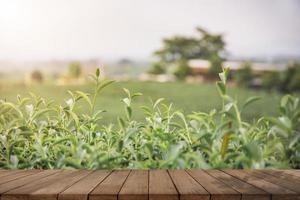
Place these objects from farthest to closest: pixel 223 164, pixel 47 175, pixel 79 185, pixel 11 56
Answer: pixel 11 56, pixel 223 164, pixel 47 175, pixel 79 185

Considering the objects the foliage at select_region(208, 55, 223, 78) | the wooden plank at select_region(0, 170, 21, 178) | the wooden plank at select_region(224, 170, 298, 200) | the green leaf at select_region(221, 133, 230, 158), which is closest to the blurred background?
the foliage at select_region(208, 55, 223, 78)

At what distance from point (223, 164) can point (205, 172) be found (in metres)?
0.19

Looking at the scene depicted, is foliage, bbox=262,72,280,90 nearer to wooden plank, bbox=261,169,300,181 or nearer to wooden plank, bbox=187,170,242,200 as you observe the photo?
wooden plank, bbox=261,169,300,181

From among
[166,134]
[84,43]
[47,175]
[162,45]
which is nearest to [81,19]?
[84,43]

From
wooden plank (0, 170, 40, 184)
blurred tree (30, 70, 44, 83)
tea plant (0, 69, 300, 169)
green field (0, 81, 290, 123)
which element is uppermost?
blurred tree (30, 70, 44, 83)

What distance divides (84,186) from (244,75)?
1.71 meters

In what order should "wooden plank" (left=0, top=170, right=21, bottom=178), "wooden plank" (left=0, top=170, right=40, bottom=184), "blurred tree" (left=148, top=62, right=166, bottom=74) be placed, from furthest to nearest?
"blurred tree" (left=148, top=62, right=166, bottom=74)
"wooden plank" (left=0, top=170, right=21, bottom=178)
"wooden plank" (left=0, top=170, right=40, bottom=184)

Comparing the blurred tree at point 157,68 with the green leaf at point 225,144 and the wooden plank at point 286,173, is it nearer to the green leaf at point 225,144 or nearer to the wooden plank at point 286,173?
the green leaf at point 225,144

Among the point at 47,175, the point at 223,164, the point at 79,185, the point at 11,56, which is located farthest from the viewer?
the point at 11,56

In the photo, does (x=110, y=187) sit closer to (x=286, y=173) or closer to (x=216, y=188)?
(x=216, y=188)

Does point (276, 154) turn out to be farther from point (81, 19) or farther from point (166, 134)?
point (81, 19)

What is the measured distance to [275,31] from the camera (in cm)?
304

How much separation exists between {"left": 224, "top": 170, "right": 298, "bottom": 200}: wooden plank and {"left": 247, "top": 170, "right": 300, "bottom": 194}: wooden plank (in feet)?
0.11

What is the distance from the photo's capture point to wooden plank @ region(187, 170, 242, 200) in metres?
1.68
